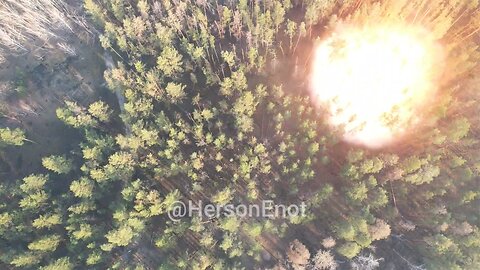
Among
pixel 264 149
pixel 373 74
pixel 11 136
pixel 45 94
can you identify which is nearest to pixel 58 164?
pixel 11 136

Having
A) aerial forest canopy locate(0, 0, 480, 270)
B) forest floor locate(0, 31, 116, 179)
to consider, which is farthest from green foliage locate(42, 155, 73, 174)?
forest floor locate(0, 31, 116, 179)

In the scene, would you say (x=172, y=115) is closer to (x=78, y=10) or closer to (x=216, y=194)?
(x=216, y=194)

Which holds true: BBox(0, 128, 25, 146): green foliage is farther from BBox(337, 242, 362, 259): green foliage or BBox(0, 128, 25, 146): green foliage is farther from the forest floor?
BBox(337, 242, 362, 259): green foliage

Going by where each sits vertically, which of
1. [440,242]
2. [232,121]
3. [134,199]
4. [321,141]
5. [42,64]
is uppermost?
[42,64]

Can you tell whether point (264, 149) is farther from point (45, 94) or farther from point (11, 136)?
point (45, 94)

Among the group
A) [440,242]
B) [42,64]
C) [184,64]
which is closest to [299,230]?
[440,242]

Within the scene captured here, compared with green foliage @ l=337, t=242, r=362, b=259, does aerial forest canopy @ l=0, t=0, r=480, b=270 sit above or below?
above

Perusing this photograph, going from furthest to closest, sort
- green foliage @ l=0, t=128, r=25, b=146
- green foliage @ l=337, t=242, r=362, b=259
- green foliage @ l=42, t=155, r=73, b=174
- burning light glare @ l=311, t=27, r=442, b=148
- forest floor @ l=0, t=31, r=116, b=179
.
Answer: forest floor @ l=0, t=31, r=116, b=179 < green foliage @ l=0, t=128, r=25, b=146 < burning light glare @ l=311, t=27, r=442, b=148 < green foliage @ l=42, t=155, r=73, b=174 < green foliage @ l=337, t=242, r=362, b=259
